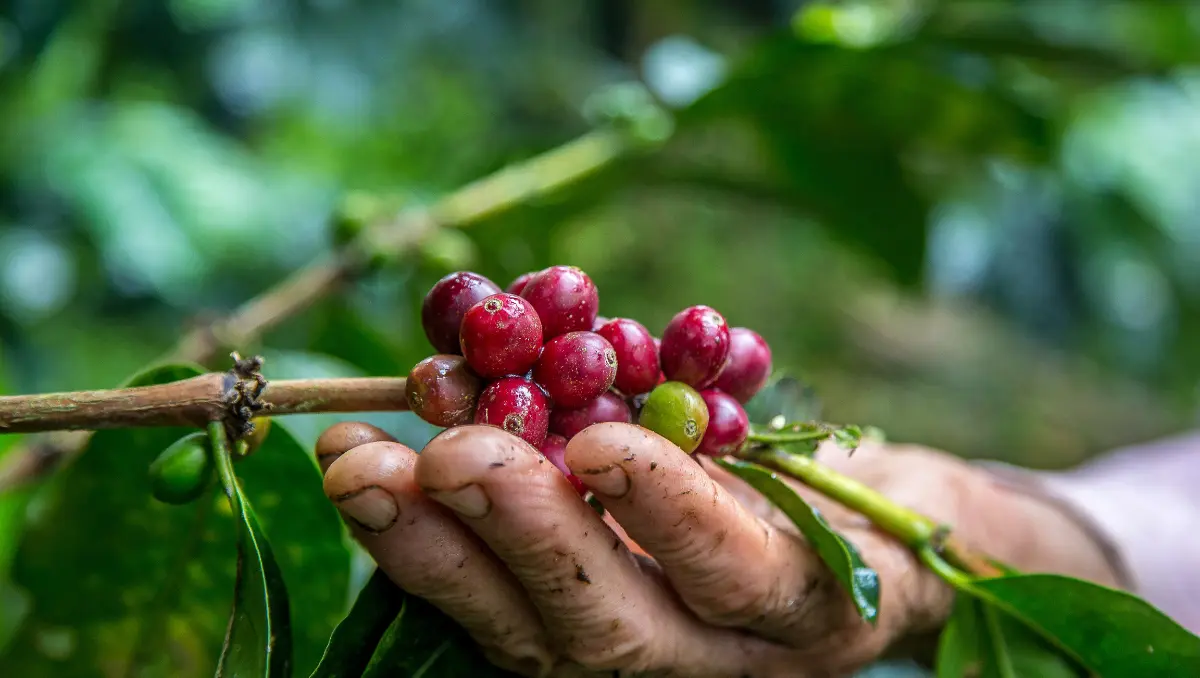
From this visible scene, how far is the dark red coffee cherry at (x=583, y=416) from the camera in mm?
600

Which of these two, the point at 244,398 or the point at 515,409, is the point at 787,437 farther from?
the point at 244,398

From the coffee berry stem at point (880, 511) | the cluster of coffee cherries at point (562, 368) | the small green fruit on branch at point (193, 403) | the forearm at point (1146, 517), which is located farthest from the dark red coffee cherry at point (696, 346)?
the forearm at point (1146, 517)

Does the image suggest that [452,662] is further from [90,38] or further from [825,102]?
[90,38]

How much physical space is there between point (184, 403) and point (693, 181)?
1168 millimetres

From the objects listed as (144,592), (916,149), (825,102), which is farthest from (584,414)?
(916,149)

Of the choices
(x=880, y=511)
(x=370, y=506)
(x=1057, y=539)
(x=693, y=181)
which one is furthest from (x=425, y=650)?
(x=693, y=181)

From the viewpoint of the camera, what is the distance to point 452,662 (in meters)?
0.64

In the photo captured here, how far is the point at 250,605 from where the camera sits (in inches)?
22.2

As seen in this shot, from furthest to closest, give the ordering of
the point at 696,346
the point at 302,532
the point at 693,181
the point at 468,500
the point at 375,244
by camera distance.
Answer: the point at 693,181
the point at 375,244
the point at 302,532
the point at 696,346
the point at 468,500

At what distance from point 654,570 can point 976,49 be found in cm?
100

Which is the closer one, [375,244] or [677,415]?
[677,415]

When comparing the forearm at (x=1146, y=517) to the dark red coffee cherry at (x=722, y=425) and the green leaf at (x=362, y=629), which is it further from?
the green leaf at (x=362, y=629)

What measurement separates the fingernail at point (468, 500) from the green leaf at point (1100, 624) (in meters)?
0.46

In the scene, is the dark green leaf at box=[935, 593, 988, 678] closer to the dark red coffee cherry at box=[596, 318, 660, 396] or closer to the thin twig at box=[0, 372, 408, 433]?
the dark red coffee cherry at box=[596, 318, 660, 396]
